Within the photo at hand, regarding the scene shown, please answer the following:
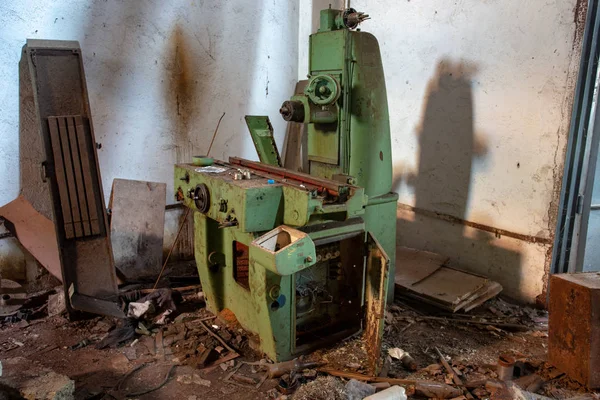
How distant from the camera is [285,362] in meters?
2.20

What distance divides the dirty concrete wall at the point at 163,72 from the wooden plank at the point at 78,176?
0.45m

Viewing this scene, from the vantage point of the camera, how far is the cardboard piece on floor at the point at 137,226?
3240 millimetres

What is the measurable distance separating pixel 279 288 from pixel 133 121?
6.29ft

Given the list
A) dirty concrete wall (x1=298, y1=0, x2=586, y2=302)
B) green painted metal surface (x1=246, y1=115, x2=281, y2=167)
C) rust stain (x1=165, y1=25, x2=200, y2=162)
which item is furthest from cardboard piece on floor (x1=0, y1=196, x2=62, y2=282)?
dirty concrete wall (x1=298, y1=0, x2=586, y2=302)

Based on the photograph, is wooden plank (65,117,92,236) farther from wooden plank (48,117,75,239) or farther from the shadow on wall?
the shadow on wall

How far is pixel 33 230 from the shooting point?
9.76 feet

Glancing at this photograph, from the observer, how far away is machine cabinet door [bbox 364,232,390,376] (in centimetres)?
211

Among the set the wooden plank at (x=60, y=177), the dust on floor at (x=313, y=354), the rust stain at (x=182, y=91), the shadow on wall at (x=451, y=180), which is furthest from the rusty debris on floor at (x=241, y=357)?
the rust stain at (x=182, y=91)

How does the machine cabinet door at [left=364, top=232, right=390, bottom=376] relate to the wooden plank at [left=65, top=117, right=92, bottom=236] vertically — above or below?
below

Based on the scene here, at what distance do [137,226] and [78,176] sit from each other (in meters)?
0.67

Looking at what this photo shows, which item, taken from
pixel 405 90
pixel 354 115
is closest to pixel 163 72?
pixel 354 115

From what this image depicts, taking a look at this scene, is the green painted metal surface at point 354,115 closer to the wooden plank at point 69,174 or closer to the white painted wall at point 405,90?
the white painted wall at point 405,90

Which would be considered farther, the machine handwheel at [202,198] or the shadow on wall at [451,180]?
the shadow on wall at [451,180]

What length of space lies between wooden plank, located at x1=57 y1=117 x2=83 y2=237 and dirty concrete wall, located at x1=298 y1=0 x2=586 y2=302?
2.32 metres
